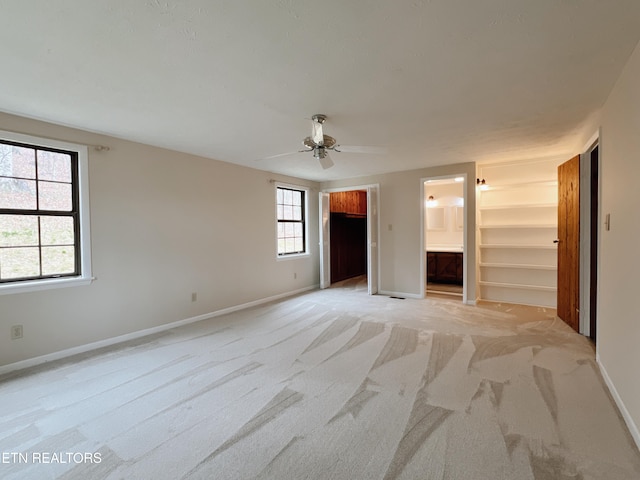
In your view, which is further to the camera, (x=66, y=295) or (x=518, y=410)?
(x=66, y=295)

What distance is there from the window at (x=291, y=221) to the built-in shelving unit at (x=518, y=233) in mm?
3274

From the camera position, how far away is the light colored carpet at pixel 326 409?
64.0 inches

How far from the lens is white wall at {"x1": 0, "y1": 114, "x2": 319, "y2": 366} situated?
9.76 feet

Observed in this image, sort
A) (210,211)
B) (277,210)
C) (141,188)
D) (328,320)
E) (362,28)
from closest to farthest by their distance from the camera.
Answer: (362,28) < (141,188) < (328,320) < (210,211) < (277,210)

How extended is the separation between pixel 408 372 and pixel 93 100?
11.4ft

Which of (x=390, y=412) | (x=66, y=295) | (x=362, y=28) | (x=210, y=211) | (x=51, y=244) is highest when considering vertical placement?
(x=362, y=28)

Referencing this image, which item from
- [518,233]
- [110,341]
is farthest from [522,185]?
[110,341]

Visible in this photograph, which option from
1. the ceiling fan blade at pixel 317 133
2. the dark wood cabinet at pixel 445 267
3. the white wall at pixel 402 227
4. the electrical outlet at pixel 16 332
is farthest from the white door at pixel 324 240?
the electrical outlet at pixel 16 332

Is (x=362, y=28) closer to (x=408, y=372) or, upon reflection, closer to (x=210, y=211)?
(x=408, y=372)

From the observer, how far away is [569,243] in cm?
373

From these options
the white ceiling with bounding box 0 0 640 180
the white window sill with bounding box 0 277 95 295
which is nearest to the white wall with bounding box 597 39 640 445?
the white ceiling with bounding box 0 0 640 180

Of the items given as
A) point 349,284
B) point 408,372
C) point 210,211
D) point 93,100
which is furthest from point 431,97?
point 349,284

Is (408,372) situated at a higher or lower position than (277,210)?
lower

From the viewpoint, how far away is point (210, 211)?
4.43m
